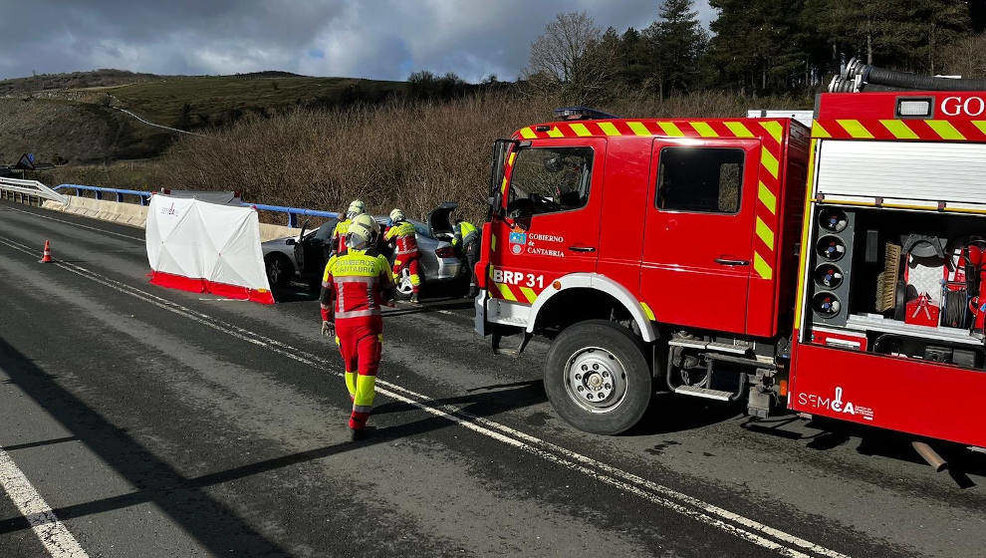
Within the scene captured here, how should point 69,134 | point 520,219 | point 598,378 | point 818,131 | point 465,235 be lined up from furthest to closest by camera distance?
point 69,134 < point 465,235 < point 520,219 < point 598,378 < point 818,131

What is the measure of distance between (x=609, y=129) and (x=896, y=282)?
2.57 m

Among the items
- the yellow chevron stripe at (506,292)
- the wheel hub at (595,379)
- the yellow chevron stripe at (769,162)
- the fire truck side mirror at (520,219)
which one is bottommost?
the wheel hub at (595,379)

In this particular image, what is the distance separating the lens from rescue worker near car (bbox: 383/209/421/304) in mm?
12117

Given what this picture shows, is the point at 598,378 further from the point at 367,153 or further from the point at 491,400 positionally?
the point at 367,153

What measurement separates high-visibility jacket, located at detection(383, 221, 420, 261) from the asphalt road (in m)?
3.49

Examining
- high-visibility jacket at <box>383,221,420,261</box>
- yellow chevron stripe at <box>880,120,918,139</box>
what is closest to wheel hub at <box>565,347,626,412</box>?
yellow chevron stripe at <box>880,120,918,139</box>

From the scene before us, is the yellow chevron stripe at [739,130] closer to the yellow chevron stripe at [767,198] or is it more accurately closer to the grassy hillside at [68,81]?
the yellow chevron stripe at [767,198]

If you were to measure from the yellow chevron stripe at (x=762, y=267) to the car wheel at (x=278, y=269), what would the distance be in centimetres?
1028

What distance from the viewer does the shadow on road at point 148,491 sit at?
175 inches

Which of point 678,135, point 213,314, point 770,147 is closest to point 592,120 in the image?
point 678,135

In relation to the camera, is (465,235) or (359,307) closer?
(359,307)

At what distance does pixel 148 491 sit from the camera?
5102 millimetres

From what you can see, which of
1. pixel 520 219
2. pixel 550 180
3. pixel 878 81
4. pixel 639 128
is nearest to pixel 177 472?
pixel 520 219

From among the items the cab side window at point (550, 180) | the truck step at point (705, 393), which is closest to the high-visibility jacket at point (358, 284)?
the cab side window at point (550, 180)
